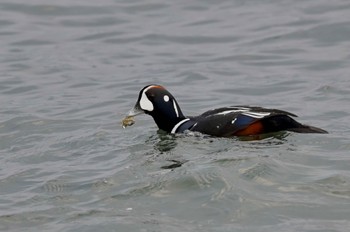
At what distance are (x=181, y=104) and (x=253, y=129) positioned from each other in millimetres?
3224

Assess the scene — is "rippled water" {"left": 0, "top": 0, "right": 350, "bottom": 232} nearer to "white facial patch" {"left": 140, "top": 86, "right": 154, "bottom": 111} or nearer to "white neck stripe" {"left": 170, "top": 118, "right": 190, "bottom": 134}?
"white neck stripe" {"left": 170, "top": 118, "right": 190, "bottom": 134}

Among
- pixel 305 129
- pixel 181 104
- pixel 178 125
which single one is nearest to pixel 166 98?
pixel 178 125

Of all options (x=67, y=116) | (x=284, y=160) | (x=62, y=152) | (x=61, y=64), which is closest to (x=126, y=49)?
(x=61, y=64)

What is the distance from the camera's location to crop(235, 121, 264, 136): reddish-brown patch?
11.9 meters

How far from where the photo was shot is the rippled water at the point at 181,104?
32.0 ft

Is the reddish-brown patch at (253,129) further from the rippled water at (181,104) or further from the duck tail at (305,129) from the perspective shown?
the duck tail at (305,129)

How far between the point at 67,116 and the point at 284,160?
4.19 metres

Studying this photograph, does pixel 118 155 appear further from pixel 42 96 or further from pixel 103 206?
pixel 42 96

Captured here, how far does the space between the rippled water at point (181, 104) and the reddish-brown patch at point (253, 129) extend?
9 centimetres

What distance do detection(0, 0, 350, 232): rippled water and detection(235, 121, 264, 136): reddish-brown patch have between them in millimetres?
93

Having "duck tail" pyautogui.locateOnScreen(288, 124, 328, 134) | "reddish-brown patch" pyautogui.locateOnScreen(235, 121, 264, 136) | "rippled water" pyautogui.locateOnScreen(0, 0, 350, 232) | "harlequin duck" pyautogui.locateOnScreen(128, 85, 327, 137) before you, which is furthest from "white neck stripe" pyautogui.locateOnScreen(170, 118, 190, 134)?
"duck tail" pyautogui.locateOnScreen(288, 124, 328, 134)

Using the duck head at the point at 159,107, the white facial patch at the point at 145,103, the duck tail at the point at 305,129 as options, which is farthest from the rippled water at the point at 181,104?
the white facial patch at the point at 145,103

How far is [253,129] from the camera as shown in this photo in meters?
11.9

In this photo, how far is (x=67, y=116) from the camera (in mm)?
14398
